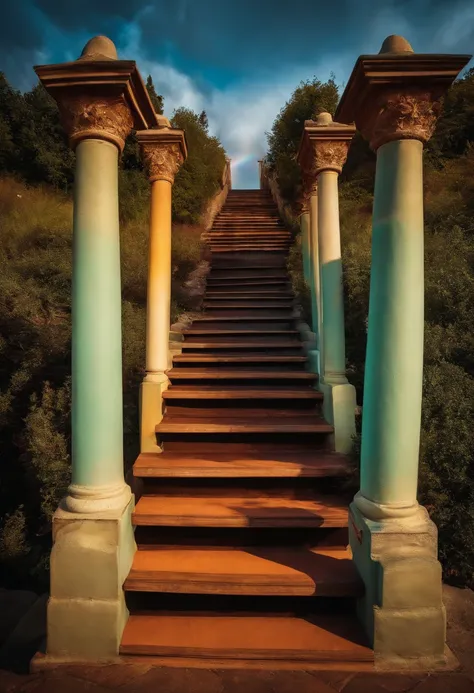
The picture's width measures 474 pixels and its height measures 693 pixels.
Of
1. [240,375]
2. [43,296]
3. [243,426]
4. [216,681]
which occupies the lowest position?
[216,681]

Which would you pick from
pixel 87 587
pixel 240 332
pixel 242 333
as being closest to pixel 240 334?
pixel 242 333

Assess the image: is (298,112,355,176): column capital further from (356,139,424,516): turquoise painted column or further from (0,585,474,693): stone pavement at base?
(0,585,474,693): stone pavement at base

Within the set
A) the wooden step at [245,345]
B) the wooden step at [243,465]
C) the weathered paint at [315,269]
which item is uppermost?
the weathered paint at [315,269]

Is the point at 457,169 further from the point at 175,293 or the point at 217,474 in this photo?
the point at 217,474

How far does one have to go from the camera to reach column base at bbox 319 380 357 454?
428cm

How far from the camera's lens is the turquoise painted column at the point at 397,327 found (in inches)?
104

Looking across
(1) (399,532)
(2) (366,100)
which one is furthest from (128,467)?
(2) (366,100)

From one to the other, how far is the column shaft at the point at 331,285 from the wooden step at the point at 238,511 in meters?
1.43

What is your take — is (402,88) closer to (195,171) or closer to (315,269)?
(315,269)

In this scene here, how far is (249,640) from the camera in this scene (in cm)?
259

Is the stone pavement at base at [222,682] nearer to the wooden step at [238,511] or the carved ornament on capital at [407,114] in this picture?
the wooden step at [238,511]

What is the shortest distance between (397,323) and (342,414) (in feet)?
6.16

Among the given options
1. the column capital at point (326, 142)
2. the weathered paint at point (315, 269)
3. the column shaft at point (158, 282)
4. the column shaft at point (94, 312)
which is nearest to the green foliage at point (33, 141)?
the column shaft at point (158, 282)

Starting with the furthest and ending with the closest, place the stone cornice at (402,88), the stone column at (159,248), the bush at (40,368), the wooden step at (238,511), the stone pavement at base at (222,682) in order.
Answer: the bush at (40,368), the stone column at (159,248), the wooden step at (238,511), the stone cornice at (402,88), the stone pavement at base at (222,682)
